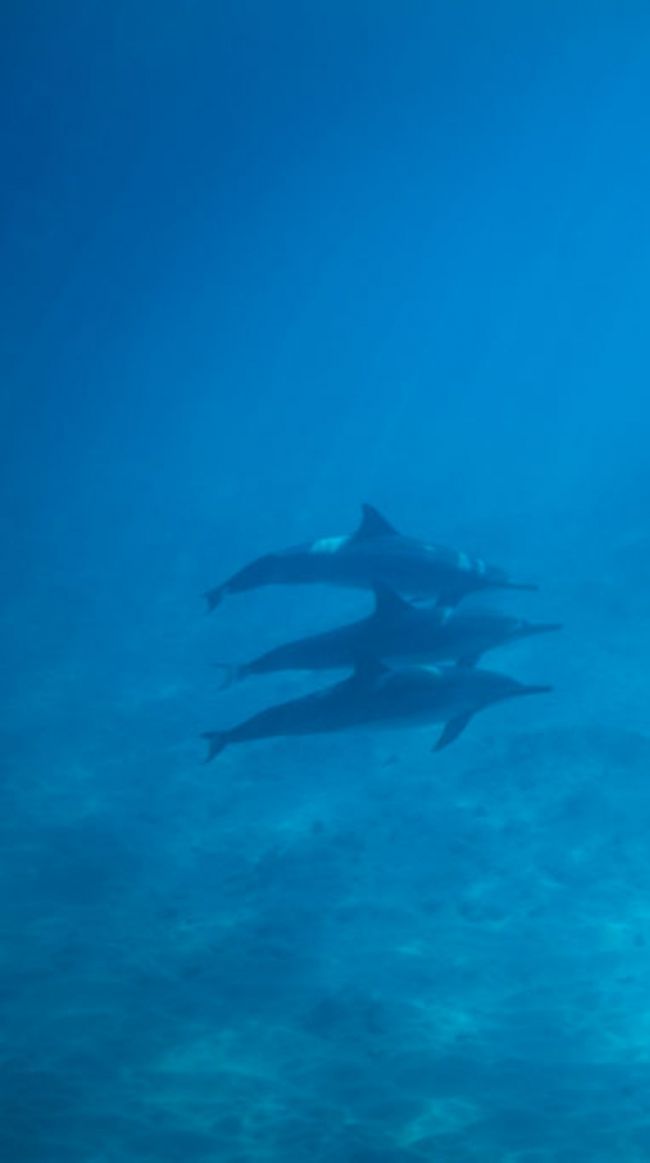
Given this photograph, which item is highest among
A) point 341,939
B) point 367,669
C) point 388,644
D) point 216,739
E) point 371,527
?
point 371,527

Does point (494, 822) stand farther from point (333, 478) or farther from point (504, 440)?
point (504, 440)

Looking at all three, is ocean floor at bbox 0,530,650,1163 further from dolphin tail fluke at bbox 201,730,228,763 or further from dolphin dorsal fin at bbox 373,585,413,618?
dolphin dorsal fin at bbox 373,585,413,618

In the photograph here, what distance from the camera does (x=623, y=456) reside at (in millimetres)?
41625

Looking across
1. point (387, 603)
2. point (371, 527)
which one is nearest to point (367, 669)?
point (387, 603)

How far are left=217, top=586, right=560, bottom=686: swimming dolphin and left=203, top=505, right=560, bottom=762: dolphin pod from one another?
0.01 meters

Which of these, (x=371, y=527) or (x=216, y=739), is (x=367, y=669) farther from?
(x=371, y=527)

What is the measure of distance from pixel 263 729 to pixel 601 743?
8.79m

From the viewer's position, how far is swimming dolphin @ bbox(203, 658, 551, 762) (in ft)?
37.5

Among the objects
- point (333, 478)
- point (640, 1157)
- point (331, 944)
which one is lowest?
point (640, 1157)

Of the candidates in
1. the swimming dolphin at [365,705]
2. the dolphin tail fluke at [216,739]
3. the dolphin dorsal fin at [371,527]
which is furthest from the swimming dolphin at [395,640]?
the dolphin dorsal fin at [371,527]

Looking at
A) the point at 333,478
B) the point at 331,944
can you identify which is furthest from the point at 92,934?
the point at 333,478

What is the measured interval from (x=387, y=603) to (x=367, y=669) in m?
1.28

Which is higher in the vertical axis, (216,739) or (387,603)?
(387,603)

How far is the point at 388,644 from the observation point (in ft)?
41.1
